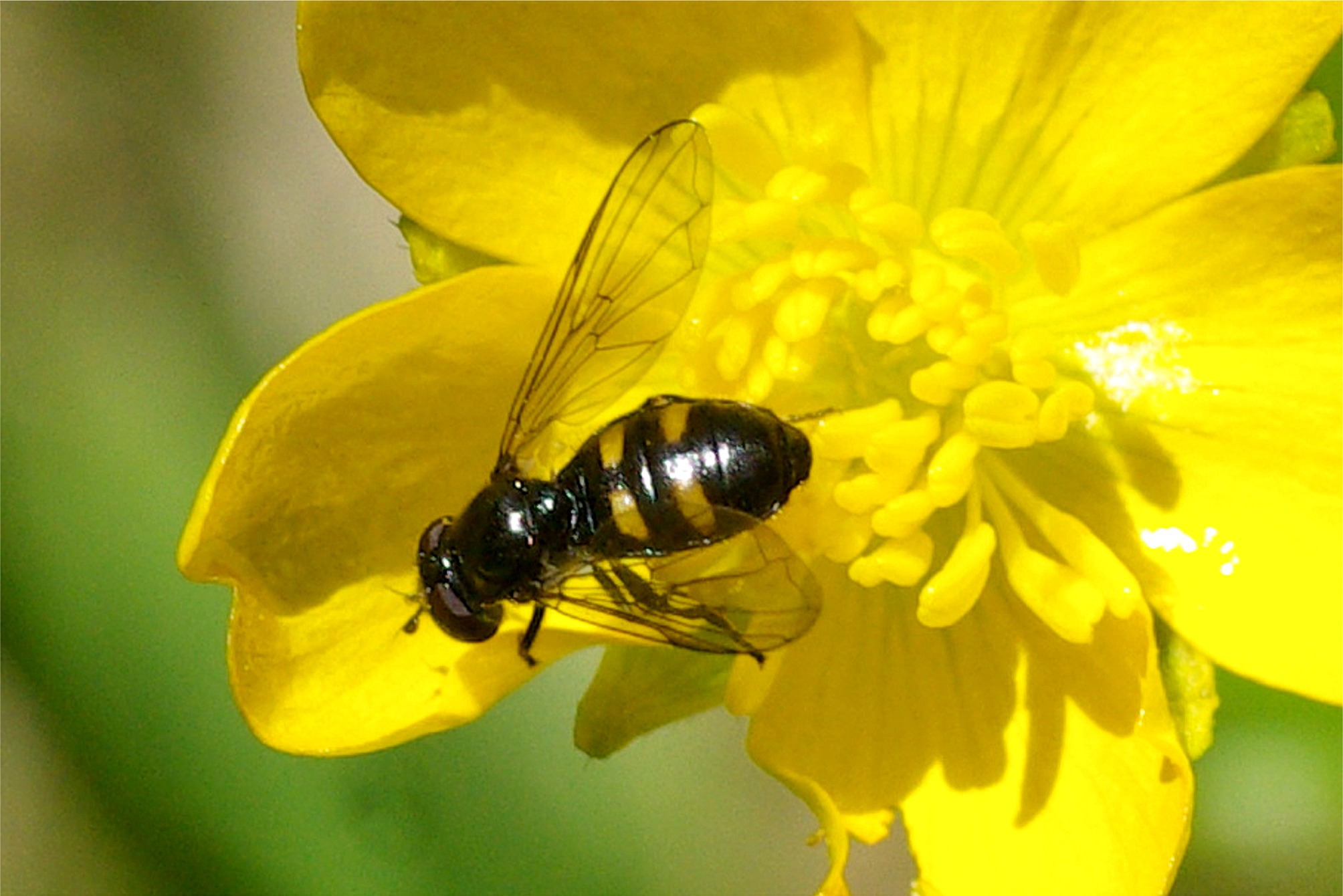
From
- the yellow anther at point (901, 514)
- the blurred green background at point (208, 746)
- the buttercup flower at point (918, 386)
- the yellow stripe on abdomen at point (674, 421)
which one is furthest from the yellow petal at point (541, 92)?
the blurred green background at point (208, 746)

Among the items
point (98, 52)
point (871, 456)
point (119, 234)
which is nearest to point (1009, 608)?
point (871, 456)

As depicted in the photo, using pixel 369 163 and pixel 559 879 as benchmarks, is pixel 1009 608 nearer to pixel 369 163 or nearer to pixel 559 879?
pixel 369 163

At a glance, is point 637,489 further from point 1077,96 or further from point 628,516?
point 1077,96

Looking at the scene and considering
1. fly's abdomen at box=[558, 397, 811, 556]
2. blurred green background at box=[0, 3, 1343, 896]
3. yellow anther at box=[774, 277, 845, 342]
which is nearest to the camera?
fly's abdomen at box=[558, 397, 811, 556]

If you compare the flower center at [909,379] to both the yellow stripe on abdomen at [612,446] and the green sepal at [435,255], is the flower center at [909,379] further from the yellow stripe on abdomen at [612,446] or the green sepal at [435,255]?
the green sepal at [435,255]

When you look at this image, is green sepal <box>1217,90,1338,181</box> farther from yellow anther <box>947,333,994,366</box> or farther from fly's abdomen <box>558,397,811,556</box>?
fly's abdomen <box>558,397,811,556</box>

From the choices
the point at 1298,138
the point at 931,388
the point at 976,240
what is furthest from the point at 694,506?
the point at 1298,138

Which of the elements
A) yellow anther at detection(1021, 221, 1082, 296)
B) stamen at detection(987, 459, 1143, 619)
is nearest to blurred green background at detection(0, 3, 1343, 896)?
yellow anther at detection(1021, 221, 1082, 296)
